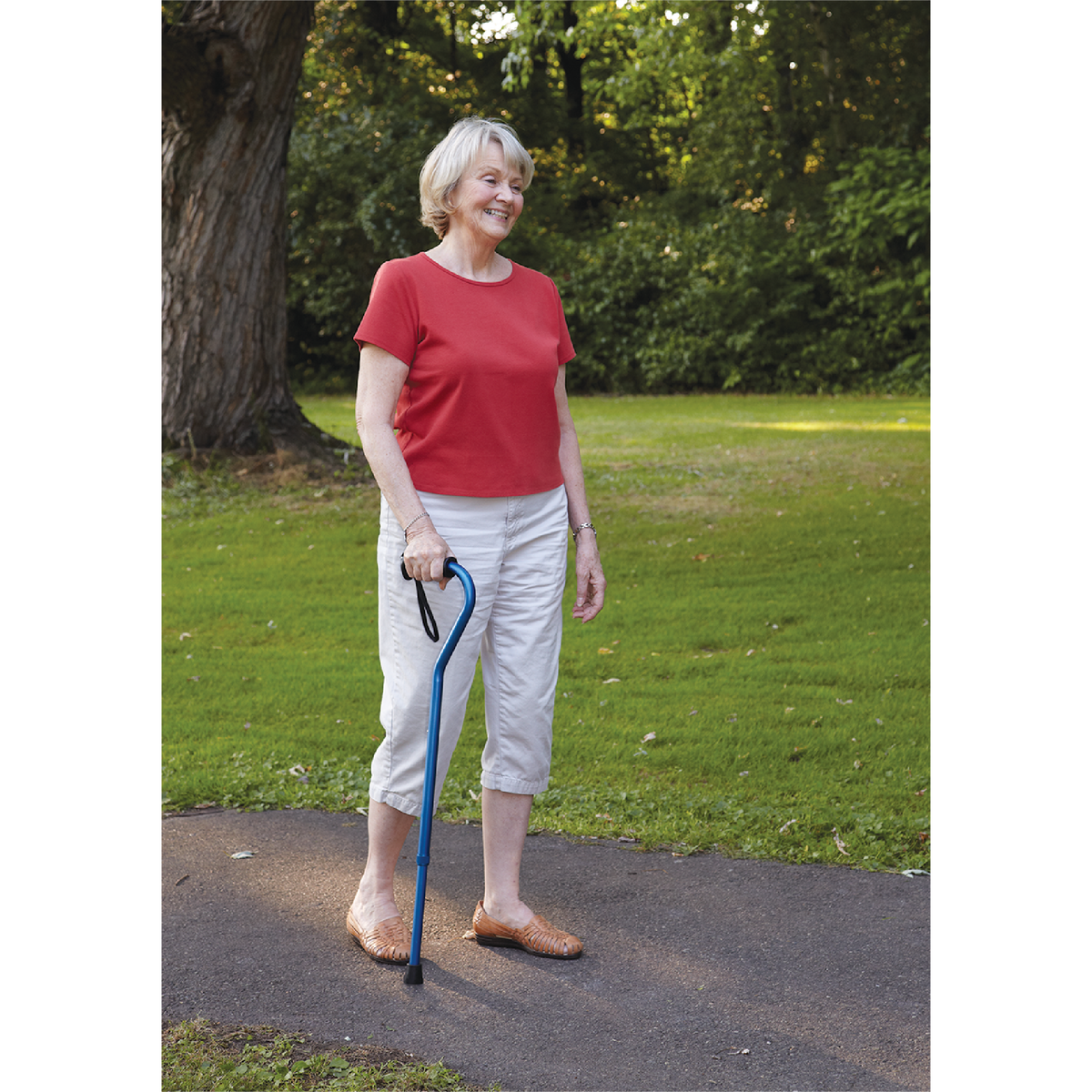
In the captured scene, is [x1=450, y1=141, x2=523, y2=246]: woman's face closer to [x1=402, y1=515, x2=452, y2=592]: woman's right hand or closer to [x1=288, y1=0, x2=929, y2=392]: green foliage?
[x1=402, y1=515, x2=452, y2=592]: woman's right hand

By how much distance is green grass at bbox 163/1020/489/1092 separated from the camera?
2.66m

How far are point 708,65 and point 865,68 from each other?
320 cm

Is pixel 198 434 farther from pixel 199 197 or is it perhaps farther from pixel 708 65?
pixel 708 65

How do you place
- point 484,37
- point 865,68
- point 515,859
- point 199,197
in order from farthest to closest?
point 484,37 < point 865,68 < point 199,197 < point 515,859

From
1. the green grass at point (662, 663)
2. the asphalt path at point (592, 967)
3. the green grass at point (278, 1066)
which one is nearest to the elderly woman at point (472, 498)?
the asphalt path at point (592, 967)

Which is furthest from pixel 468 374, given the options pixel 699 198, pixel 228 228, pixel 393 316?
pixel 699 198

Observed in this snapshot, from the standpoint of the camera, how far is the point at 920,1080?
271cm

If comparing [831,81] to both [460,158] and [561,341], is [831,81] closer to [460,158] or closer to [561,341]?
[561,341]

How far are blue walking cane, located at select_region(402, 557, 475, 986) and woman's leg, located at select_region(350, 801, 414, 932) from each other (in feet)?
0.55

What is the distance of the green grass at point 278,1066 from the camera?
2.66m

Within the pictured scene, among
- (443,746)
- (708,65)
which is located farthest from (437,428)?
(708,65)

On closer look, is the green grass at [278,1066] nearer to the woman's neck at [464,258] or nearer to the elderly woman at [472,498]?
the elderly woman at [472,498]

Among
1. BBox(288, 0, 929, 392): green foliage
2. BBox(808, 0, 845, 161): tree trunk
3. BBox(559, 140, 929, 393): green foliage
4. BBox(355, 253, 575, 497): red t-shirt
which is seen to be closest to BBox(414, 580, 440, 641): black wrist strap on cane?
BBox(355, 253, 575, 497): red t-shirt

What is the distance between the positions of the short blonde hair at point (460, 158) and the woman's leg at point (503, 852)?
159 centimetres
